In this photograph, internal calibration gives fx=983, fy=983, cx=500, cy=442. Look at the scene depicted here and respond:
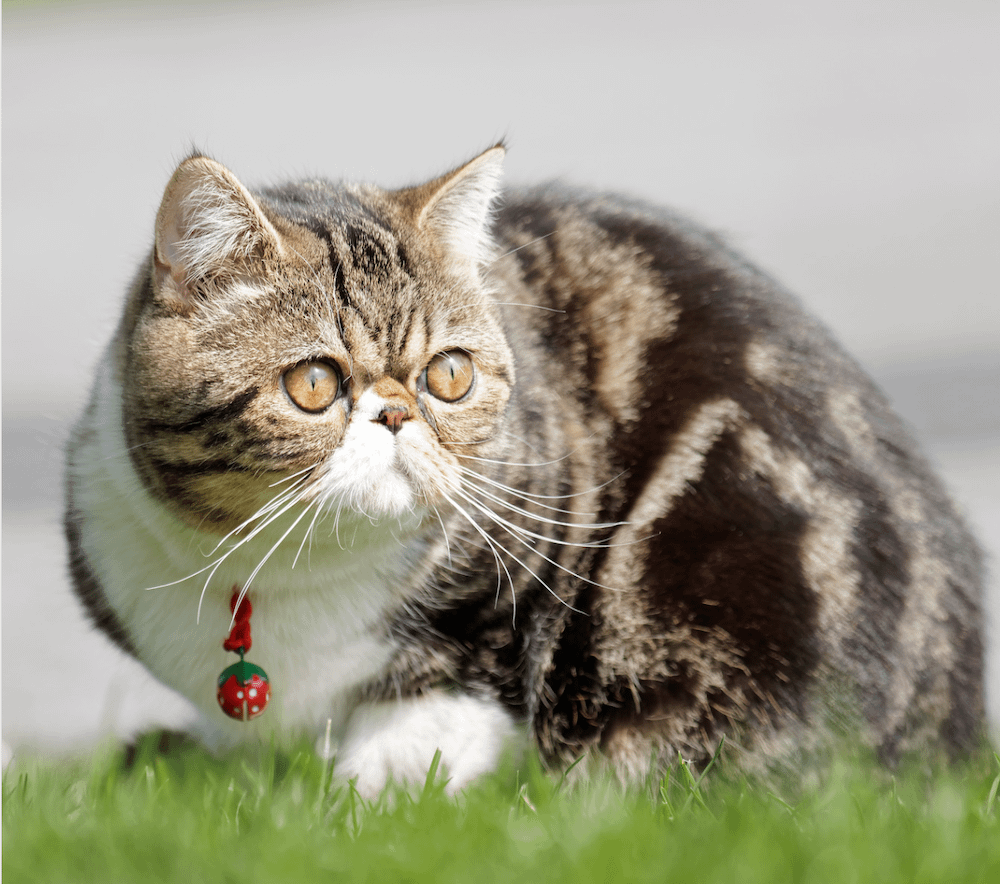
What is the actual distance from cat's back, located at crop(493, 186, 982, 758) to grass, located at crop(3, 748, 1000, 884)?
0.51 ft

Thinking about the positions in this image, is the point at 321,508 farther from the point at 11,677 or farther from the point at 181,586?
the point at 11,677

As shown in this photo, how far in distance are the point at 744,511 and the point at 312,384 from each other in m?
0.78

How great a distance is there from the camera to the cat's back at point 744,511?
5.54ft

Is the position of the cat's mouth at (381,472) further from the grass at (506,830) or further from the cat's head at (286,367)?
the grass at (506,830)

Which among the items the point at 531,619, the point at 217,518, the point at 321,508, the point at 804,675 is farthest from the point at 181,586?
the point at 804,675

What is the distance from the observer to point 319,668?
1746mm

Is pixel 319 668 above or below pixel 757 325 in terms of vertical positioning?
below

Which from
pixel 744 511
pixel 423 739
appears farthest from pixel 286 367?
pixel 744 511

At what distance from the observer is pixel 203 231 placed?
1.56 metres

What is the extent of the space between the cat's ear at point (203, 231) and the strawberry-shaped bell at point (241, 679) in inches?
20.7

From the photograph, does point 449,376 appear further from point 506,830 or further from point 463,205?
point 506,830

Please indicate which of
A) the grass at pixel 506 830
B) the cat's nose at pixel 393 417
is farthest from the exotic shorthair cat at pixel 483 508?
the grass at pixel 506 830

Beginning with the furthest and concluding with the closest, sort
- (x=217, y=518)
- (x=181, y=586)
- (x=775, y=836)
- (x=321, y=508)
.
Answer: (x=181, y=586) < (x=217, y=518) < (x=321, y=508) < (x=775, y=836)

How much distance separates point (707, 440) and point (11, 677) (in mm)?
2264
